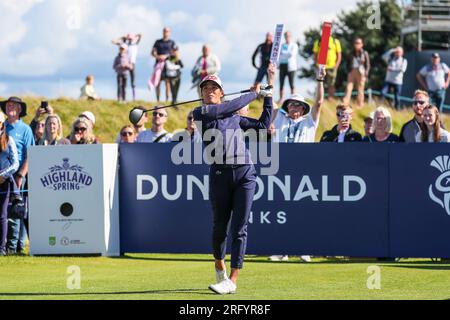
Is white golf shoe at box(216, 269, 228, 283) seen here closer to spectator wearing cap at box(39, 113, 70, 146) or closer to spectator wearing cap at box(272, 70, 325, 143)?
spectator wearing cap at box(272, 70, 325, 143)

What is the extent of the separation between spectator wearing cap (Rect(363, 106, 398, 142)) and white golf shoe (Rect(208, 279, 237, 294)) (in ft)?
17.1

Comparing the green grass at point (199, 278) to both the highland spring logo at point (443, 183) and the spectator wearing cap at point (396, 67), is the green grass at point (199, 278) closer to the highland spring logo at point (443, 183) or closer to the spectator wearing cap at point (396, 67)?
the highland spring logo at point (443, 183)

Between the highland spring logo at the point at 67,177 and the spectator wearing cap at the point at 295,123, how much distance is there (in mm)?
2649

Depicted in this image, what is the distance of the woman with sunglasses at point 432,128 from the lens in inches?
587

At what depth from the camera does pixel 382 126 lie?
49.9ft

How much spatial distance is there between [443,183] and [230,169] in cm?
481

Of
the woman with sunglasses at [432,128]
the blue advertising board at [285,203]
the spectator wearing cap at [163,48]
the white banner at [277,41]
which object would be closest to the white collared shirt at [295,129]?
the blue advertising board at [285,203]

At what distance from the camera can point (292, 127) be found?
15156mm

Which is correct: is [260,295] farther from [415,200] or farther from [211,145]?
[415,200]

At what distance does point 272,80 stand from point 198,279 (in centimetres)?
249

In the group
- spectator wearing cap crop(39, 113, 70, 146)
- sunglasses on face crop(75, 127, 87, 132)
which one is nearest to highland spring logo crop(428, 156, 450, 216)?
sunglasses on face crop(75, 127, 87, 132)

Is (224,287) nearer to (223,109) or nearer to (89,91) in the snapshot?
(223,109)
